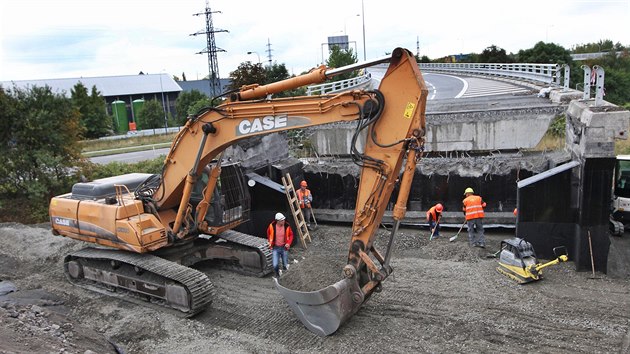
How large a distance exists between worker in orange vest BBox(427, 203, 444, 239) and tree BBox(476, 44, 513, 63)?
4123 cm

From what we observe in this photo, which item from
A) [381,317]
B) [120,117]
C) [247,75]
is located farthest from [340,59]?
[381,317]

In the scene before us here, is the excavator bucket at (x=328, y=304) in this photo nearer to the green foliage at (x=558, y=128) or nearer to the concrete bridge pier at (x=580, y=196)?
the concrete bridge pier at (x=580, y=196)

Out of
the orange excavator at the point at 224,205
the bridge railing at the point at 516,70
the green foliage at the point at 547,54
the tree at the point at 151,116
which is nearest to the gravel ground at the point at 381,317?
the orange excavator at the point at 224,205

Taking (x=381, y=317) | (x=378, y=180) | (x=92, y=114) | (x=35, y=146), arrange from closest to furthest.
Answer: (x=378, y=180) → (x=381, y=317) → (x=35, y=146) → (x=92, y=114)

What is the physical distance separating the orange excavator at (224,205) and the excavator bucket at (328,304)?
17 mm

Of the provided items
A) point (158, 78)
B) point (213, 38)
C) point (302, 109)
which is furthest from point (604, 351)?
point (158, 78)

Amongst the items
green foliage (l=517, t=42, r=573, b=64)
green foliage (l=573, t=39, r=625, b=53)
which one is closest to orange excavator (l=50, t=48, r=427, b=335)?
green foliage (l=517, t=42, r=573, b=64)

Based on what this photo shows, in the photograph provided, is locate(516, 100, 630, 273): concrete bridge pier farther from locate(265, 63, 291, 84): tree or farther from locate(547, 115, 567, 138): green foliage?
locate(265, 63, 291, 84): tree

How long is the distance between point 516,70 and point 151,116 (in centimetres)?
3475

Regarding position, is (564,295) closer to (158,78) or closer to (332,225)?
(332,225)

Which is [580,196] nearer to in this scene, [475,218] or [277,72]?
[475,218]

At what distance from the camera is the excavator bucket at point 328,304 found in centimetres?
676

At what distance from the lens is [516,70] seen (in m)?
30.7

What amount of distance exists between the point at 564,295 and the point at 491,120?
7.04m
